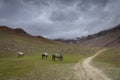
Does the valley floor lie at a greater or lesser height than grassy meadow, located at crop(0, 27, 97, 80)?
greater

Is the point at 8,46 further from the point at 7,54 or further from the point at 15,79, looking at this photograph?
the point at 15,79

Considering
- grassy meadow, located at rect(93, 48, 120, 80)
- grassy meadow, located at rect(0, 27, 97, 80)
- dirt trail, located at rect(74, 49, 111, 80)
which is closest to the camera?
dirt trail, located at rect(74, 49, 111, 80)

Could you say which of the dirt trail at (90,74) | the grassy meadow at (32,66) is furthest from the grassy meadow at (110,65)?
the grassy meadow at (32,66)

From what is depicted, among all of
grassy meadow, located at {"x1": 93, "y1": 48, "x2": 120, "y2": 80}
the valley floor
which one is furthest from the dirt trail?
grassy meadow, located at {"x1": 93, "y1": 48, "x2": 120, "y2": 80}

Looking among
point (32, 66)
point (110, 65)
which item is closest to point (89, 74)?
point (32, 66)

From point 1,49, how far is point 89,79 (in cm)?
9704

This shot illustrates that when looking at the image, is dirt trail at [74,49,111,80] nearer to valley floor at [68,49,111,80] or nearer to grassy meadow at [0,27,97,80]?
valley floor at [68,49,111,80]

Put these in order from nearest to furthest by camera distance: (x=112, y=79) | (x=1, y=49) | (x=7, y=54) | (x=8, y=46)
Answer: (x=112, y=79), (x=7, y=54), (x=1, y=49), (x=8, y=46)

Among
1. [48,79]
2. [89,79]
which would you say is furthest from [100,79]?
[48,79]

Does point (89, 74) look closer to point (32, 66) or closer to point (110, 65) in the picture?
point (32, 66)

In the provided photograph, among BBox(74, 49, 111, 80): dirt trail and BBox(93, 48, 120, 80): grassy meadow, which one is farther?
BBox(93, 48, 120, 80): grassy meadow

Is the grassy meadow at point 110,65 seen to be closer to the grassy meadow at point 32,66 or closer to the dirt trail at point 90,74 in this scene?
the dirt trail at point 90,74

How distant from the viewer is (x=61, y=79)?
31.9 m

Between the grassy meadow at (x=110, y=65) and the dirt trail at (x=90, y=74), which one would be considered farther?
the grassy meadow at (x=110, y=65)
